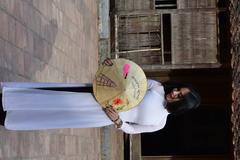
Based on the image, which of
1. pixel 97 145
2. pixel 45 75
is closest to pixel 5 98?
pixel 45 75

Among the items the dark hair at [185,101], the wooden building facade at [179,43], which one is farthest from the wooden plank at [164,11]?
Result: the dark hair at [185,101]

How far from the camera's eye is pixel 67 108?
4441 millimetres

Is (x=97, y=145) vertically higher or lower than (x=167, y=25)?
lower

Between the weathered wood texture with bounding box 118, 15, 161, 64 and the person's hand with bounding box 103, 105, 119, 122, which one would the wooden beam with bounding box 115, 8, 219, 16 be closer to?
the weathered wood texture with bounding box 118, 15, 161, 64

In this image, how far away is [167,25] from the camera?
383 inches

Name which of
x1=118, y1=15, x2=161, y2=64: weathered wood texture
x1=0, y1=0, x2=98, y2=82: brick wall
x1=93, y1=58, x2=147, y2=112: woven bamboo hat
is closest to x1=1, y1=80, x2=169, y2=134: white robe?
x1=93, y1=58, x2=147, y2=112: woven bamboo hat

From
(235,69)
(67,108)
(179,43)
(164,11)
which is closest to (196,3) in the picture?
(164,11)

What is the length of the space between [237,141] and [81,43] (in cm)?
297

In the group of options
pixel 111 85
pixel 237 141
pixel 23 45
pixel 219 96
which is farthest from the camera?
pixel 219 96

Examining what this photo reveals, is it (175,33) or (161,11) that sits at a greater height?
(161,11)

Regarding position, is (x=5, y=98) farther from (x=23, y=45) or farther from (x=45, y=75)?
(x=45, y=75)

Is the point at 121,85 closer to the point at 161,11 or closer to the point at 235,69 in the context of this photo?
the point at 235,69

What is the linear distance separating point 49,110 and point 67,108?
0.15m

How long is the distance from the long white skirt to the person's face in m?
0.56
